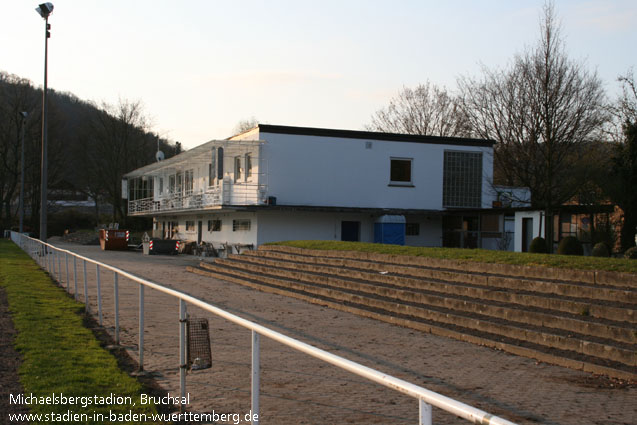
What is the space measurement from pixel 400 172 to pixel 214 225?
1207cm

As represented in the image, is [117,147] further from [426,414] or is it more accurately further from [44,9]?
[426,414]

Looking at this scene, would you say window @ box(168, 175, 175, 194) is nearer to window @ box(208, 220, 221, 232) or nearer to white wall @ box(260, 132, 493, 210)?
window @ box(208, 220, 221, 232)

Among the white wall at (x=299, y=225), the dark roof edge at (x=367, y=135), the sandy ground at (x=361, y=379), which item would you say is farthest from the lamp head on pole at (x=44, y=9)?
the sandy ground at (x=361, y=379)

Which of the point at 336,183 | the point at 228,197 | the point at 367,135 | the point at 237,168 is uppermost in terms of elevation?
the point at 367,135

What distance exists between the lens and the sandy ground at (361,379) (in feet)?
19.4

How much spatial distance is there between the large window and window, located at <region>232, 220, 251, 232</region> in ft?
36.9

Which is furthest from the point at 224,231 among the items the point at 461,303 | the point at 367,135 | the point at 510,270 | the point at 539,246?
the point at 461,303

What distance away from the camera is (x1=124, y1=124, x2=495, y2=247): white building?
106 feet

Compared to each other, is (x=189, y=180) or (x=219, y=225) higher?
(x=189, y=180)

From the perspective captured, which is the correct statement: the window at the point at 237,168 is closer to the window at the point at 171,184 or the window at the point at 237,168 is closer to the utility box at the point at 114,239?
the utility box at the point at 114,239

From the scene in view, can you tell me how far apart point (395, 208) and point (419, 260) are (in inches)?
765

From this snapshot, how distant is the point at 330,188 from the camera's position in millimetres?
33406

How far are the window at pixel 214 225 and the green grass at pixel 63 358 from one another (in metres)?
24.4

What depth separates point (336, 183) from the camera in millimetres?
33438
